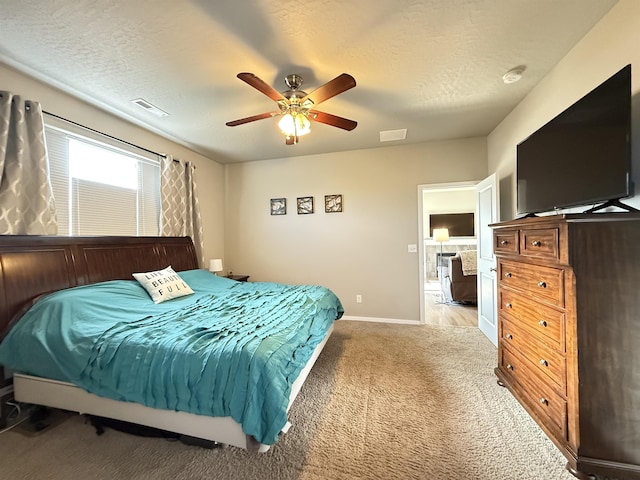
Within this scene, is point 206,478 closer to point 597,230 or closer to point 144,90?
point 597,230

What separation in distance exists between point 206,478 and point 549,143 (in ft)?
10.0

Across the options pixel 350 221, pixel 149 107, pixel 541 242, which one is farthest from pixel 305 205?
pixel 541 242

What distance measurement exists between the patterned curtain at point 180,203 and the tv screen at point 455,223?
249 inches

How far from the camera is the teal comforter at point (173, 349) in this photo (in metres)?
1.29

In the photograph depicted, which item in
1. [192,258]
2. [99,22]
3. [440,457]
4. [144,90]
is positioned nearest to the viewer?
[440,457]

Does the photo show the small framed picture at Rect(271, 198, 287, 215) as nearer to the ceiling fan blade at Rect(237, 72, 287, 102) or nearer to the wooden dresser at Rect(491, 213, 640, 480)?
the ceiling fan blade at Rect(237, 72, 287, 102)

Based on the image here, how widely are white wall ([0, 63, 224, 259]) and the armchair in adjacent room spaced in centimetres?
434

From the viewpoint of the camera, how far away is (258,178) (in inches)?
177

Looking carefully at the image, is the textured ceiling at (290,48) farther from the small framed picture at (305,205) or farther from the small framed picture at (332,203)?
the small framed picture at (305,205)

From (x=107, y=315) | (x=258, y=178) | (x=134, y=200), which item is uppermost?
(x=258, y=178)

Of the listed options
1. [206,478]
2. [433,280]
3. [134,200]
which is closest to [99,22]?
[134,200]

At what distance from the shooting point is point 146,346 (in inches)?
58.1

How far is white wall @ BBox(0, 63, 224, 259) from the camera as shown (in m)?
2.14

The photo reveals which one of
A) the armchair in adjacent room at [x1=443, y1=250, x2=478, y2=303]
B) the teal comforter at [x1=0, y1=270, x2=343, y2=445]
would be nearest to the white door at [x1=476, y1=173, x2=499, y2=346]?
the armchair in adjacent room at [x1=443, y1=250, x2=478, y2=303]
